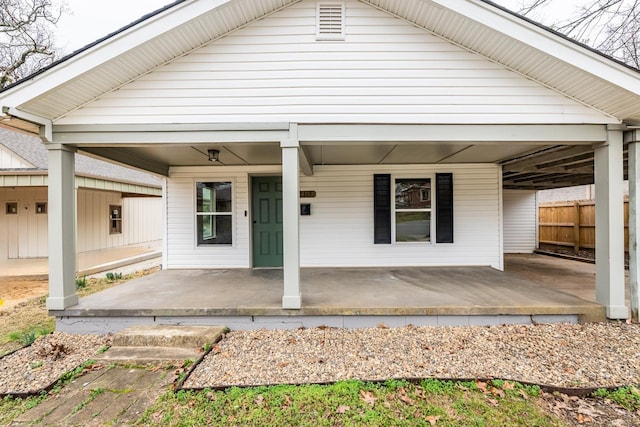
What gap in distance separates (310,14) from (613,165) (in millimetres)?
4169

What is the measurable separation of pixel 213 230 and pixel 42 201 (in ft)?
22.3

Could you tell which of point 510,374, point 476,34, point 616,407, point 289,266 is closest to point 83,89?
point 289,266

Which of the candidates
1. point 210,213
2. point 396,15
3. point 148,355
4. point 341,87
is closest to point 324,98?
point 341,87

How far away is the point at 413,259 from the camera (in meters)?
6.26

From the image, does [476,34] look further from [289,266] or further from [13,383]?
[13,383]

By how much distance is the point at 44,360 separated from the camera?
3086 millimetres

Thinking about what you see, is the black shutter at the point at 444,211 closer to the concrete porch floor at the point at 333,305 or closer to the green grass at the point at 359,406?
the concrete porch floor at the point at 333,305

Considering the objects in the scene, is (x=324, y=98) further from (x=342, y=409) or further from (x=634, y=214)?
(x=634, y=214)

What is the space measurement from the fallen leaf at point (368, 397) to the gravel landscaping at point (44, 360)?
272cm

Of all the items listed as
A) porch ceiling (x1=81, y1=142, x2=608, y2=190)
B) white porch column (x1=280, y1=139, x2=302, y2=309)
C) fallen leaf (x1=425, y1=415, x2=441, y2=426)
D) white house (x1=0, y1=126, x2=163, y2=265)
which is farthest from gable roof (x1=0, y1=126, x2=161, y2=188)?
fallen leaf (x1=425, y1=415, x2=441, y2=426)

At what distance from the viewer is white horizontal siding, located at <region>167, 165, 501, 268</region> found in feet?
20.6

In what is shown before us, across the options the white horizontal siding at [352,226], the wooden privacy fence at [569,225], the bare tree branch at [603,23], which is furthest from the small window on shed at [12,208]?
the wooden privacy fence at [569,225]

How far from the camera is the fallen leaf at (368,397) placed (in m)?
2.35

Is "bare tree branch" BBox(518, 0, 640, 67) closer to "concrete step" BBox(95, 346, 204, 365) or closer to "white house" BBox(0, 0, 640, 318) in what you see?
"white house" BBox(0, 0, 640, 318)
